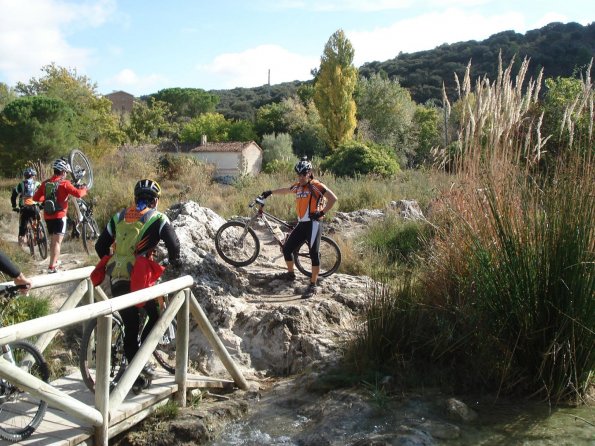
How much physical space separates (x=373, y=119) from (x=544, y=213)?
40.5 meters

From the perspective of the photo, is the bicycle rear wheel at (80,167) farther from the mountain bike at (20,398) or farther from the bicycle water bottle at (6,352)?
the bicycle water bottle at (6,352)

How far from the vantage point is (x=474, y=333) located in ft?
16.6

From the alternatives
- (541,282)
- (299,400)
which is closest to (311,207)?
(299,400)

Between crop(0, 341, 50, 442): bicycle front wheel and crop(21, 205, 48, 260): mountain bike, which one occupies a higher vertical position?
crop(21, 205, 48, 260): mountain bike

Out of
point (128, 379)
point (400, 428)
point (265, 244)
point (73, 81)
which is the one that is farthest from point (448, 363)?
point (73, 81)

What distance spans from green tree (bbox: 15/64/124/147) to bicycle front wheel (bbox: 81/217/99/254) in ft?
43.4

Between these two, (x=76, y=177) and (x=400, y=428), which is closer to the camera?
(x=400, y=428)

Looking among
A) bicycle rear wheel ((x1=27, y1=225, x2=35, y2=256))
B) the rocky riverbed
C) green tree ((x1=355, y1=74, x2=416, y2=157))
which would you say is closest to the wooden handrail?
the rocky riverbed

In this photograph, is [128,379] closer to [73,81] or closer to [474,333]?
[474,333]

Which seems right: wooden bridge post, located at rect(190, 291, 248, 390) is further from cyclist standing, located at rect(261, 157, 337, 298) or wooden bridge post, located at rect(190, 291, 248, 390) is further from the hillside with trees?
the hillside with trees

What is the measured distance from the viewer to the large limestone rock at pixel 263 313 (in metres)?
6.55

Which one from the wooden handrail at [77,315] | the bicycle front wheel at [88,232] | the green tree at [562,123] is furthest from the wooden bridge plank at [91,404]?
the bicycle front wheel at [88,232]

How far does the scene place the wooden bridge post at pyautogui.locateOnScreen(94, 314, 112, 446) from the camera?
4.16 m

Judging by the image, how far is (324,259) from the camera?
31.3ft
